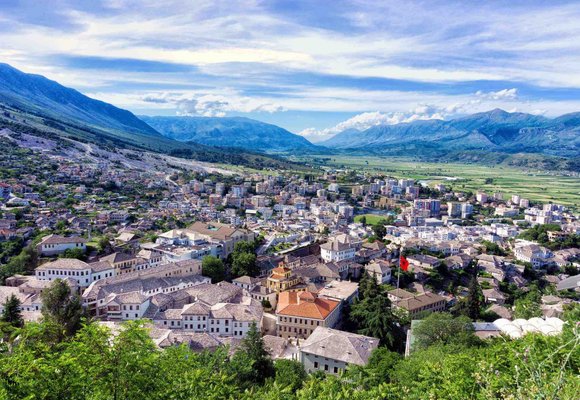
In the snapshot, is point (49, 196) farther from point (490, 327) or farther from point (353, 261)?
point (490, 327)

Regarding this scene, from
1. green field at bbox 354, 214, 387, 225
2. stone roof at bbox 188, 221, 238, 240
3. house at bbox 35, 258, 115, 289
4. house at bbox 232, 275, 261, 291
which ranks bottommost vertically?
green field at bbox 354, 214, 387, 225

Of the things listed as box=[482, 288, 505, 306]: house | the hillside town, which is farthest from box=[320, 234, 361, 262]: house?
box=[482, 288, 505, 306]: house

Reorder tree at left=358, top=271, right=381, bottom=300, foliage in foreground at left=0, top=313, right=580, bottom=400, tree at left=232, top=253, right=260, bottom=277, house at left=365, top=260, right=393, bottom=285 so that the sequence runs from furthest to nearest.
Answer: house at left=365, top=260, right=393, bottom=285, tree at left=232, top=253, right=260, bottom=277, tree at left=358, top=271, right=381, bottom=300, foliage in foreground at left=0, top=313, right=580, bottom=400

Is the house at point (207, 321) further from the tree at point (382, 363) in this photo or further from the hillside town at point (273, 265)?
the tree at point (382, 363)

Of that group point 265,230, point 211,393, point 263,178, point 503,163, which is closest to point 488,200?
point 263,178

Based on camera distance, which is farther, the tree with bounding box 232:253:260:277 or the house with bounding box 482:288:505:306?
the house with bounding box 482:288:505:306

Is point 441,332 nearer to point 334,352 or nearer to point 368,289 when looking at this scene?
point 334,352

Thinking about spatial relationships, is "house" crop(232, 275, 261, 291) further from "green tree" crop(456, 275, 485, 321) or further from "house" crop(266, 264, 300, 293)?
"green tree" crop(456, 275, 485, 321)
